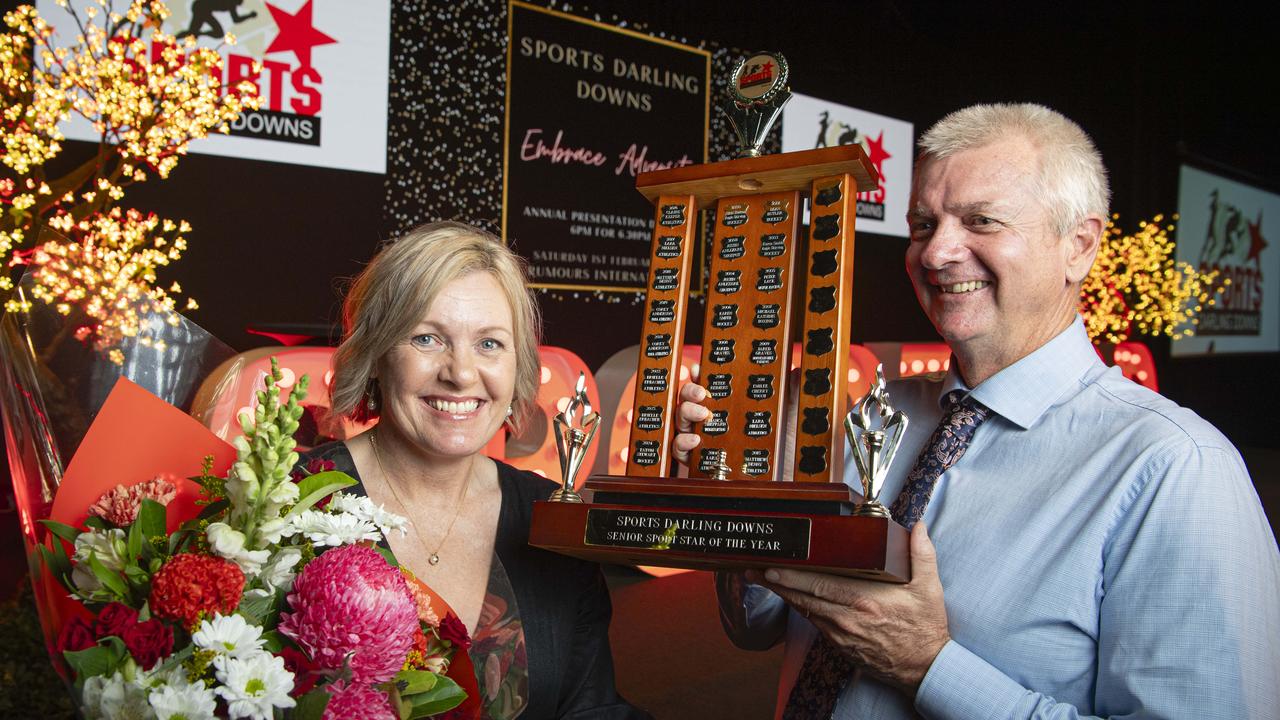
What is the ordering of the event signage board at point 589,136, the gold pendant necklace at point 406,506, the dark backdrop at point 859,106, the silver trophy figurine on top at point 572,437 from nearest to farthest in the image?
the silver trophy figurine on top at point 572,437 → the gold pendant necklace at point 406,506 → the dark backdrop at point 859,106 → the event signage board at point 589,136

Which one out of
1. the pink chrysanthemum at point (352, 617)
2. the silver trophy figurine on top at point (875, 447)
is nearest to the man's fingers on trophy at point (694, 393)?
the silver trophy figurine on top at point (875, 447)

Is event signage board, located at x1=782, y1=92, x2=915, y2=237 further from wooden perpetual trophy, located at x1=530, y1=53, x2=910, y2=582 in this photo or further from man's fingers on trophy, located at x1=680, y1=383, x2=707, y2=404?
man's fingers on trophy, located at x1=680, y1=383, x2=707, y2=404

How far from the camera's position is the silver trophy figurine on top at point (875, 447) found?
1.16m

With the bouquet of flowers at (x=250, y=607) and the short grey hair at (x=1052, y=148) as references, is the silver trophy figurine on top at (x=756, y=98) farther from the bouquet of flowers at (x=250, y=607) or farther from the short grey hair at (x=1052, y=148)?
the bouquet of flowers at (x=250, y=607)

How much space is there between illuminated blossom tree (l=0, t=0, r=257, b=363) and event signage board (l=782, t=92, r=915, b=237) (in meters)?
3.82

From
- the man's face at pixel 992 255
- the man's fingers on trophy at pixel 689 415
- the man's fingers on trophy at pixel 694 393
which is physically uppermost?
the man's face at pixel 992 255

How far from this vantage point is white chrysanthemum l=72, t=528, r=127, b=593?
2.95 feet

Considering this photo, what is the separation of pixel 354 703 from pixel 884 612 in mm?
704

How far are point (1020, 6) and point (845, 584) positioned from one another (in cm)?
753

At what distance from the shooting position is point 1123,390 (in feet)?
4.60

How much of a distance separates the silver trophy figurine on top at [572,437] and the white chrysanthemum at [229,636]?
573mm

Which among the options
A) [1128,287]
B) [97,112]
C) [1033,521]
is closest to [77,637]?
[1033,521]

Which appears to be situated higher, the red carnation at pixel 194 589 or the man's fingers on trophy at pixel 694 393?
the man's fingers on trophy at pixel 694 393

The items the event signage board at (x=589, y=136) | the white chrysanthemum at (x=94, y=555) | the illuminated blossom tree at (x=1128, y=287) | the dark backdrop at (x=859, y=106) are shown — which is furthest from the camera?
the illuminated blossom tree at (x=1128, y=287)
